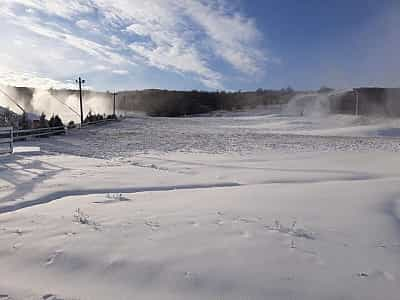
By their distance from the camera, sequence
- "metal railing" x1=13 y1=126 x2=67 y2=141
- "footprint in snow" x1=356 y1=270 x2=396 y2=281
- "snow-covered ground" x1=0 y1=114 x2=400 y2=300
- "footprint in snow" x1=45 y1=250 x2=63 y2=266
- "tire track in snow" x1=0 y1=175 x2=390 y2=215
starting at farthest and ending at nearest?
"metal railing" x1=13 y1=126 x2=67 y2=141
"tire track in snow" x1=0 y1=175 x2=390 y2=215
"footprint in snow" x1=45 y1=250 x2=63 y2=266
"footprint in snow" x1=356 y1=270 x2=396 y2=281
"snow-covered ground" x1=0 y1=114 x2=400 y2=300

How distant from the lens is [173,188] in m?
7.15

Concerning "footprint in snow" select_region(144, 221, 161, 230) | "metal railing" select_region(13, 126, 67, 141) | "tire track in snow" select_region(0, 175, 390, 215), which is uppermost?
"metal railing" select_region(13, 126, 67, 141)

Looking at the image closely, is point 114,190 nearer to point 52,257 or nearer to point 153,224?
point 153,224

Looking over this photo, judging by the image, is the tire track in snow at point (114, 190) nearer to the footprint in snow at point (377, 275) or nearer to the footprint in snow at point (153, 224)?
the footprint in snow at point (153, 224)

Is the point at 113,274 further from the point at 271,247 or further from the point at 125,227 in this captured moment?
the point at 271,247

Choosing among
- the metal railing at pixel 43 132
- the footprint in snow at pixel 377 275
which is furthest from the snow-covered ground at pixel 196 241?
the metal railing at pixel 43 132

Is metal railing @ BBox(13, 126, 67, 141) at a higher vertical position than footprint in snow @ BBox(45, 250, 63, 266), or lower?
higher

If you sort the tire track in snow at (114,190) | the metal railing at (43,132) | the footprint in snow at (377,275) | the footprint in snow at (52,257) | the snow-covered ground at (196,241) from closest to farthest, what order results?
1. the snow-covered ground at (196,241)
2. the footprint in snow at (377,275)
3. the footprint in snow at (52,257)
4. the tire track in snow at (114,190)
5. the metal railing at (43,132)

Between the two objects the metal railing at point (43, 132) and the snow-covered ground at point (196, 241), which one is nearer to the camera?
the snow-covered ground at point (196, 241)

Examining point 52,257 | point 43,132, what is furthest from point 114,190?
point 43,132

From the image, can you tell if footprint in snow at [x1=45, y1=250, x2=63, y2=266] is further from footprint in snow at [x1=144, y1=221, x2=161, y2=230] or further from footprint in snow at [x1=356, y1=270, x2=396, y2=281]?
footprint in snow at [x1=356, y1=270, x2=396, y2=281]

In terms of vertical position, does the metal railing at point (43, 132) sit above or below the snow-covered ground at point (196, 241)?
above

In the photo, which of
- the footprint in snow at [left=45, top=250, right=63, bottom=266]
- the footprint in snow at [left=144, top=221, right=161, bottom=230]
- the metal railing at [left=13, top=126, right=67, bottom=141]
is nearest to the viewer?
the footprint in snow at [left=45, top=250, right=63, bottom=266]

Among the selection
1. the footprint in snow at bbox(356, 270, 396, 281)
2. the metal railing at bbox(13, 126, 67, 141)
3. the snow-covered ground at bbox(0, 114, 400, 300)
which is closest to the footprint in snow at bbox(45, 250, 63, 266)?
the snow-covered ground at bbox(0, 114, 400, 300)
